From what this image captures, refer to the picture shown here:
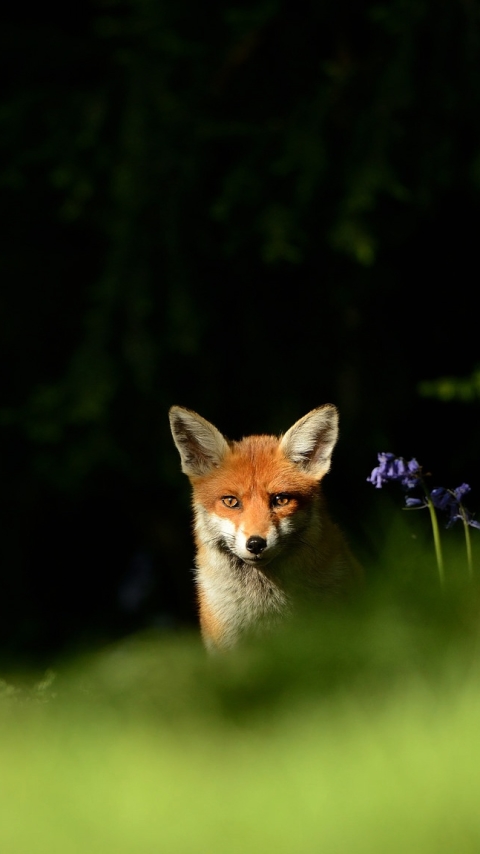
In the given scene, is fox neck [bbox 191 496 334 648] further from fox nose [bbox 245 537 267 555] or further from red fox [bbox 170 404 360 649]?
fox nose [bbox 245 537 267 555]

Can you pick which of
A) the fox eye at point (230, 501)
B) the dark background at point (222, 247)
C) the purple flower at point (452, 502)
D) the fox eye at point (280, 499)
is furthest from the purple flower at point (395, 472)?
the dark background at point (222, 247)

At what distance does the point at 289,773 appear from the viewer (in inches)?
85.2

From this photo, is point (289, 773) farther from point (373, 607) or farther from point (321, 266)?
point (321, 266)

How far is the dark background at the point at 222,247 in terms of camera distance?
6758 mm

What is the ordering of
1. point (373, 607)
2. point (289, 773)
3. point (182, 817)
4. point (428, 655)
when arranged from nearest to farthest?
1. point (182, 817)
2. point (289, 773)
3. point (428, 655)
4. point (373, 607)

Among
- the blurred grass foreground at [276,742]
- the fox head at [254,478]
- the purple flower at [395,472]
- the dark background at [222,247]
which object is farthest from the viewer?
the dark background at [222,247]

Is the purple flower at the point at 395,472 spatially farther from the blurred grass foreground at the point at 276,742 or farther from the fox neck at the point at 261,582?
the fox neck at the point at 261,582

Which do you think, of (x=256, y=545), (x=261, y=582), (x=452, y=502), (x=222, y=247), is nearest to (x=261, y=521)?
(x=256, y=545)

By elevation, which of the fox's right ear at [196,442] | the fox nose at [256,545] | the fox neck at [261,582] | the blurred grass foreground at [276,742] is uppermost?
the fox's right ear at [196,442]

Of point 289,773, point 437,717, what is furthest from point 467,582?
point 289,773

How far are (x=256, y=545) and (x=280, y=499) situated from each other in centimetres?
27

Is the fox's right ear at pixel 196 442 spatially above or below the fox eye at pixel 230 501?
above

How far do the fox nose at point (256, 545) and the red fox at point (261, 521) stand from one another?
0.09ft

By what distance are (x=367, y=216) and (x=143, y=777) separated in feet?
17.8
